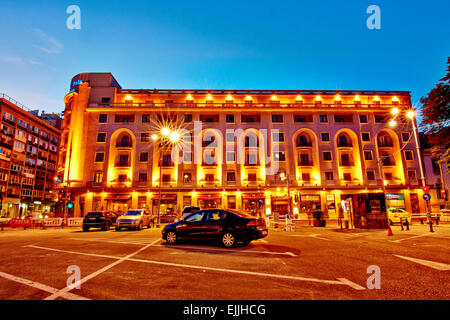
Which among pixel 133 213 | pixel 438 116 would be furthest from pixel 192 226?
pixel 438 116

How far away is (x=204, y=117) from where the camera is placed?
40188 mm

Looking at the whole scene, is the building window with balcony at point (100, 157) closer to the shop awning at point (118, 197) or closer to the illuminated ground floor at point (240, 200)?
the illuminated ground floor at point (240, 200)

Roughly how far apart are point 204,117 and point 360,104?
26.4 meters

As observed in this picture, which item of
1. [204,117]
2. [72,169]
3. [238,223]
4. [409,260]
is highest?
[204,117]

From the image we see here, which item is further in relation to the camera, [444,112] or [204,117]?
[204,117]

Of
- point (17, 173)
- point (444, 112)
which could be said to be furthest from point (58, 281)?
point (17, 173)

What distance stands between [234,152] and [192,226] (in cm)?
2880

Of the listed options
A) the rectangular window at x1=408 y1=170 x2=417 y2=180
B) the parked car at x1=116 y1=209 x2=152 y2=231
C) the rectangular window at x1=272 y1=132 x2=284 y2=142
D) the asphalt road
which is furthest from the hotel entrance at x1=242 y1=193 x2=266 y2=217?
the asphalt road

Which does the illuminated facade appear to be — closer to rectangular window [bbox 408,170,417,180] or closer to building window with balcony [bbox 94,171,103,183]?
building window with balcony [bbox 94,171,103,183]

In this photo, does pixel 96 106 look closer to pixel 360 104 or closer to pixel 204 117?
pixel 204 117

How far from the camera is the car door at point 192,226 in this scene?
30.2 feet

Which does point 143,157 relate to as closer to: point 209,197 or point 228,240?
point 209,197

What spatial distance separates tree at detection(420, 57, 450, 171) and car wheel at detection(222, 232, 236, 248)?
20605 mm
